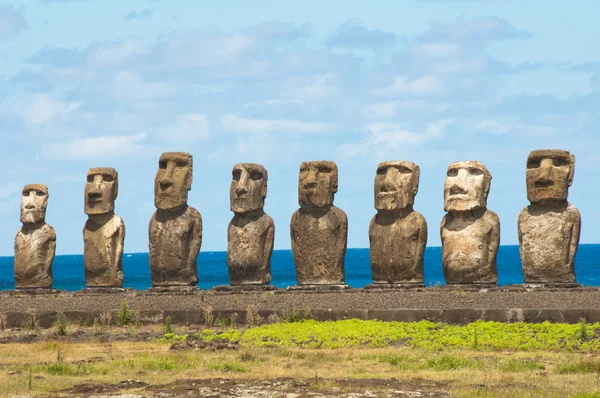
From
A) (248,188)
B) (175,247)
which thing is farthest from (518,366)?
(175,247)

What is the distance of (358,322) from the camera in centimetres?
2105

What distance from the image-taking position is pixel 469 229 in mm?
25719

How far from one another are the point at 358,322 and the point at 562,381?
5.68 m

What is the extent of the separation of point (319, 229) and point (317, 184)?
0.90m

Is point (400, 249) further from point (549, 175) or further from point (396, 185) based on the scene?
point (549, 175)

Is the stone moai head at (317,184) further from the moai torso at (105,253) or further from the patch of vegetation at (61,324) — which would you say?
the patch of vegetation at (61,324)

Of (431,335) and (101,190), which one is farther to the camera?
(101,190)

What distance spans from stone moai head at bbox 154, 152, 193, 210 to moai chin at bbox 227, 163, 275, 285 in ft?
3.25

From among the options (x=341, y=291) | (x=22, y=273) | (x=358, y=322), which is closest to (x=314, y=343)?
(x=358, y=322)

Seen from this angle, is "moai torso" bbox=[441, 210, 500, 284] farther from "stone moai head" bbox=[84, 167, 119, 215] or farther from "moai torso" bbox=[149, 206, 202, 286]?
"stone moai head" bbox=[84, 167, 119, 215]

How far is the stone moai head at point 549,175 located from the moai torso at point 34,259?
10.4 m

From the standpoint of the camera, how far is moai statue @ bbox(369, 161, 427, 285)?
26000mm

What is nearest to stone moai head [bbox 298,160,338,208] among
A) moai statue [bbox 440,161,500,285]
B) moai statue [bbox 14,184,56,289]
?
moai statue [bbox 440,161,500,285]

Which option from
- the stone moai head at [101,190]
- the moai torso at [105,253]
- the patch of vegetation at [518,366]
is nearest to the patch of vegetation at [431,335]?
the patch of vegetation at [518,366]
